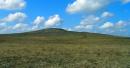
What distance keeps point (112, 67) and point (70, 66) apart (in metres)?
3.54

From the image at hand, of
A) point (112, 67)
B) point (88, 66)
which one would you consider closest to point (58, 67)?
point (88, 66)

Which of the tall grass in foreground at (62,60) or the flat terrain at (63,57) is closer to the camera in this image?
the tall grass in foreground at (62,60)

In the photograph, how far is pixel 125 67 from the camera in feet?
75.5

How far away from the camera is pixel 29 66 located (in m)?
23.9

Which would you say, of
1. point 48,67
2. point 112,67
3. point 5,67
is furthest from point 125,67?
point 5,67

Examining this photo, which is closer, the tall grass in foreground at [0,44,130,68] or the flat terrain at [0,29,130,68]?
the tall grass in foreground at [0,44,130,68]

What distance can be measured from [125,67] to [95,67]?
7.95 feet

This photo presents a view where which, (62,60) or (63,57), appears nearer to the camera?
(62,60)

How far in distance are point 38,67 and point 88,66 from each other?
4.10 m

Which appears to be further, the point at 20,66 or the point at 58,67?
the point at 20,66

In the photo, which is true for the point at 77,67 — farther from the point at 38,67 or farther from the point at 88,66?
the point at 38,67

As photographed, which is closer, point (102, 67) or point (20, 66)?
point (102, 67)

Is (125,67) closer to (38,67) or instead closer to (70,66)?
(70,66)

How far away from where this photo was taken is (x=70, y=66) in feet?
77.9
